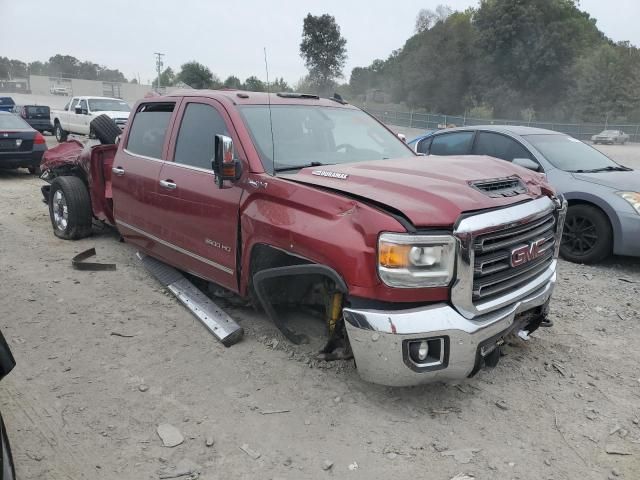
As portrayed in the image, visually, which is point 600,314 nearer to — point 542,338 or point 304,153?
point 542,338

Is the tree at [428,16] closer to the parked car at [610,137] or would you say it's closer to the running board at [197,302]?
the parked car at [610,137]

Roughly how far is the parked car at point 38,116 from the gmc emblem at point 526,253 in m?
23.5

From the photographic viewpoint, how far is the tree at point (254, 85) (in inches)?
177

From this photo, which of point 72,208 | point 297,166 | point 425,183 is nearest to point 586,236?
point 425,183

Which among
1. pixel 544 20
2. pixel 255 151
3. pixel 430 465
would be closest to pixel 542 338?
pixel 430 465

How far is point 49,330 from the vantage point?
4047mm

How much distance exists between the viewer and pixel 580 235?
19.3 ft

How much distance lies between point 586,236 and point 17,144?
1111 centimetres

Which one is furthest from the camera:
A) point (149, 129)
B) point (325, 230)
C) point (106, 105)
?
point (106, 105)

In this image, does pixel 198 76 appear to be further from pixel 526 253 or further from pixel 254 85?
pixel 526 253

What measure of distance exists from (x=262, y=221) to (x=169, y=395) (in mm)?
1208

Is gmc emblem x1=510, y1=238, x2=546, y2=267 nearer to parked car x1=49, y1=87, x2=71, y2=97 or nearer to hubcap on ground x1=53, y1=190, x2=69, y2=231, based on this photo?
hubcap on ground x1=53, y1=190, x2=69, y2=231

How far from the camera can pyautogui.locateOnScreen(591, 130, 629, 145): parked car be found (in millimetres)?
36906

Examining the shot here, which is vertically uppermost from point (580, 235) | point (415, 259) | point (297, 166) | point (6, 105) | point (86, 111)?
point (6, 105)
